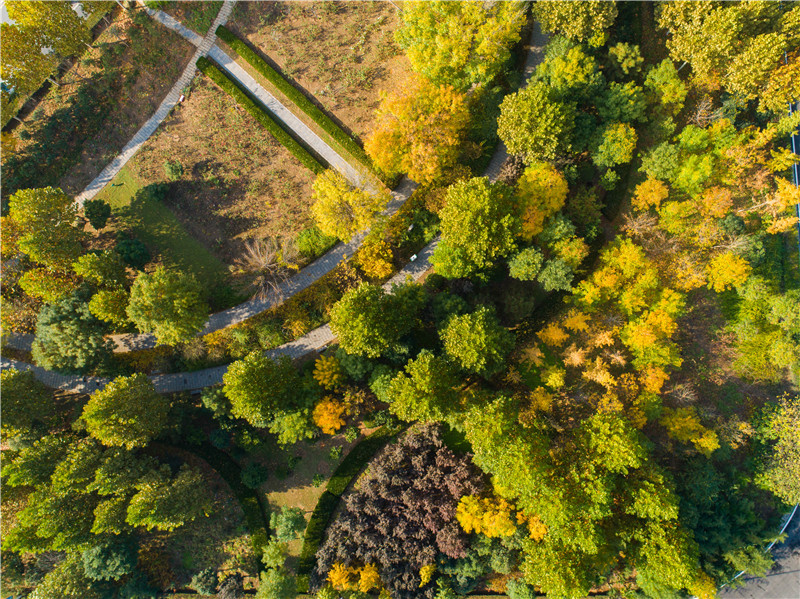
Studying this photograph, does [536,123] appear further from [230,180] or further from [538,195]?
[230,180]

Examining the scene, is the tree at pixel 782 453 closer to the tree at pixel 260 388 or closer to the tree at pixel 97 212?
the tree at pixel 260 388

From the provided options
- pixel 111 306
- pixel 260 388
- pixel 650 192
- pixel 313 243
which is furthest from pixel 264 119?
pixel 650 192

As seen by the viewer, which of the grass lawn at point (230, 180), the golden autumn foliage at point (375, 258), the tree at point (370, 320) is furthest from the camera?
the grass lawn at point (230, 180)

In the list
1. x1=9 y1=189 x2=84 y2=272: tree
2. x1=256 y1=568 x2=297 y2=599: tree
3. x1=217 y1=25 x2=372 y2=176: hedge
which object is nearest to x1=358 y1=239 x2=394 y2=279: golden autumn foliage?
x1=217 y1=25 x2=372 y2=176: hedge

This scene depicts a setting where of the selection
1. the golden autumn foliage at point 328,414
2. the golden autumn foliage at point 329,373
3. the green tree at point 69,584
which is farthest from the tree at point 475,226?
the green tree at point 69,584

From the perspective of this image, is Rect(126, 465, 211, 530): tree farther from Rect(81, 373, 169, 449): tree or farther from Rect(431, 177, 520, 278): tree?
Rect(431, 177, 520, 278): tree

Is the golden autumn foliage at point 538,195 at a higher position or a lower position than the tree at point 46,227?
lower
